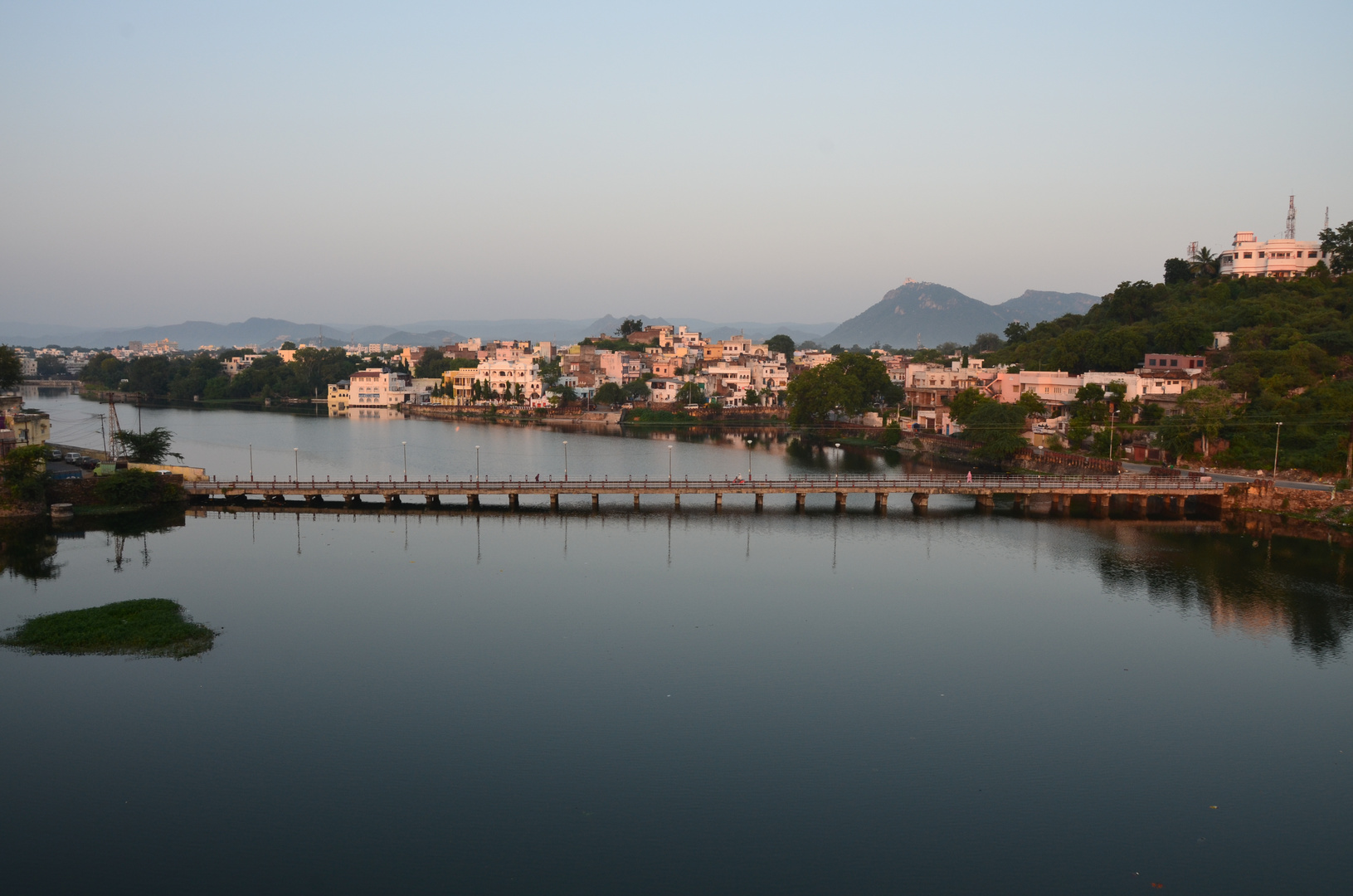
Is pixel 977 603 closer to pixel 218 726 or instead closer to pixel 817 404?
pixel 218 726

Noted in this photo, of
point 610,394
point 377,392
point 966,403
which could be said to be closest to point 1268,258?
point 966,403

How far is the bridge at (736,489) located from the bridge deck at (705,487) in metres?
0.03

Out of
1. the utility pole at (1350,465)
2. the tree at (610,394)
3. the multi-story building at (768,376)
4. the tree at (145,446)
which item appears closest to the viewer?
the utility pole at (1350,465)

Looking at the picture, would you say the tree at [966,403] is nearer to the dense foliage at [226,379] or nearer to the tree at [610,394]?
the tree at [610,394]

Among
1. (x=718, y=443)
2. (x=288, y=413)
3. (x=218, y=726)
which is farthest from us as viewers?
(x=288, y=413)

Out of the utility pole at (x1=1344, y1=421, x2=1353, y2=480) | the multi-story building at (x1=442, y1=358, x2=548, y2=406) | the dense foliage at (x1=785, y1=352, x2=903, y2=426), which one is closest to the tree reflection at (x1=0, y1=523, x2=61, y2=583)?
the utility pole at (x1=1344, y1=421, x2=1353, y2=480)

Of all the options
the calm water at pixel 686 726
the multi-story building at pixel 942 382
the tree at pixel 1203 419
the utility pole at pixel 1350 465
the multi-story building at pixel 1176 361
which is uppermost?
the multi-story building at pixel 1176 361

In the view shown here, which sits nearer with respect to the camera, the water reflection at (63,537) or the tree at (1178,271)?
the water reflection at (63,537)

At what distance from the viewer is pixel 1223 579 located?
27.2 m

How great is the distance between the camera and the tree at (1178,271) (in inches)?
2776

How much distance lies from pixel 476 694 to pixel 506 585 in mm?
8039

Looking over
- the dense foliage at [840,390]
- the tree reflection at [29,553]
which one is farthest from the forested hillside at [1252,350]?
the tree reflection at [29,553]

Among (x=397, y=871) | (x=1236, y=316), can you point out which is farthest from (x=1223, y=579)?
(x=1236, y=316)

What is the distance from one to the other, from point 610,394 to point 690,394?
25.5ft
